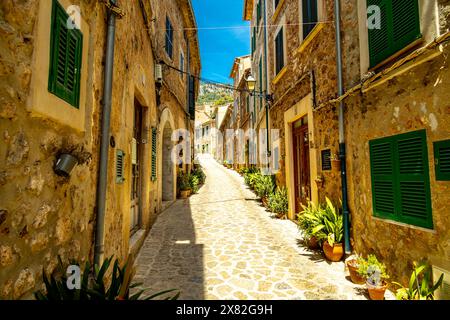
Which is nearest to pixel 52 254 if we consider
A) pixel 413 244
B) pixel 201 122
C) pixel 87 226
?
pixel 87 226

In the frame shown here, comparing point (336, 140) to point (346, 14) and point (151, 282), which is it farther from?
point (151, 282)

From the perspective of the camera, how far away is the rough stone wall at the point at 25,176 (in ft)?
4.51

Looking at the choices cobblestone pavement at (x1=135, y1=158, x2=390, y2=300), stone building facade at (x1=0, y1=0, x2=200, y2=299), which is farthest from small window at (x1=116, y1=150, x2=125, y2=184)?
cobblestone pavement at (x1=135, y1=158, x2=390, y2=300)

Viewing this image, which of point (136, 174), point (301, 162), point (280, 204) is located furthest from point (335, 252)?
point (136, 174)

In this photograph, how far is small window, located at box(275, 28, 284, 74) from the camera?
777 centimetres

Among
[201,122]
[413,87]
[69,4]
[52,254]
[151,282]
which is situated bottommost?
[151,282]

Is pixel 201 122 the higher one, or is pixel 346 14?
pixel 201 122

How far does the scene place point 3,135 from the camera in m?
1.36

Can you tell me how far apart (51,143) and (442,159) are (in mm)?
3764

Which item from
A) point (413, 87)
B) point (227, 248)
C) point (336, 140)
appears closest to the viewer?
point (413, 87)

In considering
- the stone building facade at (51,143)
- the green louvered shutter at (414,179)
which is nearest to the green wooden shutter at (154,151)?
the stone building facade at (51,143)

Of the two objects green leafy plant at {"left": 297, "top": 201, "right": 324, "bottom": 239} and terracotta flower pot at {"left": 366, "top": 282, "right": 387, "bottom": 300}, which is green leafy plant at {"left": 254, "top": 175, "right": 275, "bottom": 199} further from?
terracotta flower pot at {"left": 366, "top": 282, "right": 387, "bottom": 300}

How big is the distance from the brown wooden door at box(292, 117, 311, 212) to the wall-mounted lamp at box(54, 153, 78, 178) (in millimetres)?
5476
